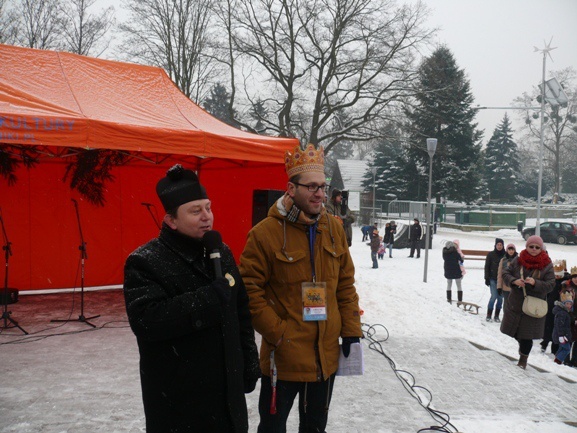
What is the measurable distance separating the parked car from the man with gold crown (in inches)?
1081

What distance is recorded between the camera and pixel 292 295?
2715mm

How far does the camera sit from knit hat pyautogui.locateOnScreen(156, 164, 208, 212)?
2.09 meters

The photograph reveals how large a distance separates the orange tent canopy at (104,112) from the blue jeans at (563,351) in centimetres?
519

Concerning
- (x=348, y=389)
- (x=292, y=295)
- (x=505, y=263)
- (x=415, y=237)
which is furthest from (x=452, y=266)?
(x=292, y=295)

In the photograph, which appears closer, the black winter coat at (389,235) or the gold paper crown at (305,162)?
the gold paper crown at (305,162)

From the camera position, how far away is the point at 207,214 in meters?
2.14

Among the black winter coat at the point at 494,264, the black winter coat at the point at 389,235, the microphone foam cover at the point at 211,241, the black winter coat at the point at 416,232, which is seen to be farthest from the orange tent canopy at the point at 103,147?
the black winter coat at the point at 416,232

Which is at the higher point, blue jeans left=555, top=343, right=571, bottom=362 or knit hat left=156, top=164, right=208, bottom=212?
knit hat left=156, top=164, right=208, bottom=212

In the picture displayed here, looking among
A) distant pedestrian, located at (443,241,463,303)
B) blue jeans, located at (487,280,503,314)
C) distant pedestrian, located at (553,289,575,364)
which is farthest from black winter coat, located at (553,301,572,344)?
distant pedestrian, located at (443,241,463,303)

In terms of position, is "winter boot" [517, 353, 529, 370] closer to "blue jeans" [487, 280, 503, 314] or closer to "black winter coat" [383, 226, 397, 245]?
"blue jeans" [487, 280, 503, 314]

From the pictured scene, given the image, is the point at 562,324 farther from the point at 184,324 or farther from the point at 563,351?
the point at 184,324

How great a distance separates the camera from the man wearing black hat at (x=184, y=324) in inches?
76.1

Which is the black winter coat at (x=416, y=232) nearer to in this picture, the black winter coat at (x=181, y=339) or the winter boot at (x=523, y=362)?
the winter boot at (x=523, y=362)

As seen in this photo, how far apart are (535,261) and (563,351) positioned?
2.23m
